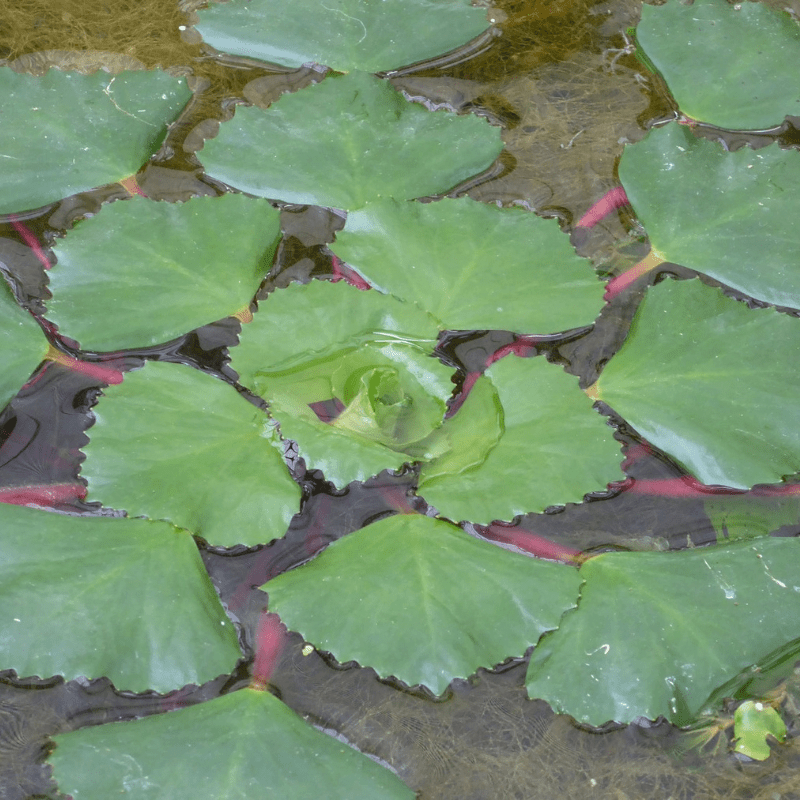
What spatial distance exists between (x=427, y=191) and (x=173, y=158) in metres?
0.54

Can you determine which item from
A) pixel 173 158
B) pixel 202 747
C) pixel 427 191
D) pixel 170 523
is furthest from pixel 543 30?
pixel 202 747

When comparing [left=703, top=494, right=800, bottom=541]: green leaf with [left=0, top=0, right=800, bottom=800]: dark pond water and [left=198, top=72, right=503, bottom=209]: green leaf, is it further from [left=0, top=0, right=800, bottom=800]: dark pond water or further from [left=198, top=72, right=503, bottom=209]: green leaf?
[left=198, top=72, right=503, bottom=209]: green leaf


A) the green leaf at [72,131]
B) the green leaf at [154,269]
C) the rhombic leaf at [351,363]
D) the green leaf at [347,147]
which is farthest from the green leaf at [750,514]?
the green leaf at [72,131]

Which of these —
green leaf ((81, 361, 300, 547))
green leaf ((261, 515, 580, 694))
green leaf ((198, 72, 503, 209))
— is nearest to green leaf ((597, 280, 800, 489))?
green leaf ((261, 515, 580, 694))

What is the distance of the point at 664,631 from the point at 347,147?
1003 mm

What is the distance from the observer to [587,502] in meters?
1.42

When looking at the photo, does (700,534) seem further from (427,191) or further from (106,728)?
(106,728)

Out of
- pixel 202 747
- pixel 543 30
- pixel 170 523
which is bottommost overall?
pixel 202 747

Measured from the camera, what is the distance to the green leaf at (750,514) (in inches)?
54.7

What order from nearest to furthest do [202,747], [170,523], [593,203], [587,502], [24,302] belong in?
1. [202,747]
2. [170,523]
3. [587,502]
4. [24,302]
5. [593,203]

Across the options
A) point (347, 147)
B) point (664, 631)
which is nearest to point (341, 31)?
point (347, 147)

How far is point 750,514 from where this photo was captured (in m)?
1.40

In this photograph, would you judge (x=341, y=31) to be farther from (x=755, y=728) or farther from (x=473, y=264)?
(x=755, y=728)

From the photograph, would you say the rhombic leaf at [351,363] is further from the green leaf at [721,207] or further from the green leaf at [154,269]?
the green leaf at [721,207]
